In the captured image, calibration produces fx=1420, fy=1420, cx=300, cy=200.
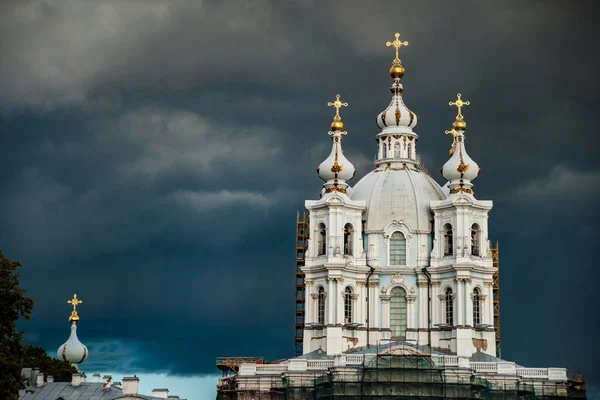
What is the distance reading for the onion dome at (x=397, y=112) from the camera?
97125mm

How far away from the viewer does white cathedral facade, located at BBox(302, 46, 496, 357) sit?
89062mm

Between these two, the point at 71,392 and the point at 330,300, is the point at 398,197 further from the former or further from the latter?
the point at 71,392

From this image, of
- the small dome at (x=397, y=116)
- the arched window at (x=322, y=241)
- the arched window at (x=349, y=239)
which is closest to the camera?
the arched window at (x=322, y=241)

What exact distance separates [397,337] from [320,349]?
17.2 feet

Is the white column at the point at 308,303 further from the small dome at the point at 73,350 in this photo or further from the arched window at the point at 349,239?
the small dome at the point at 73,350

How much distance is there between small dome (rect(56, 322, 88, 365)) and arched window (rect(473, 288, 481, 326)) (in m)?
29.3

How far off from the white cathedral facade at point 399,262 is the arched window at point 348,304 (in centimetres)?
6

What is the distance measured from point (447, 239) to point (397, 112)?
10.8 m

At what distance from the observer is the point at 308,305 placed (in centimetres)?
9025

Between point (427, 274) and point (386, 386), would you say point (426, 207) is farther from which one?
point (386, 386)

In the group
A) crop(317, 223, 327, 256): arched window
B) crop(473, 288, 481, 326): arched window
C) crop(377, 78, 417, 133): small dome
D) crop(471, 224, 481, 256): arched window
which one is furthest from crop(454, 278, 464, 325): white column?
crop(377, 78, 417, 133): small dome

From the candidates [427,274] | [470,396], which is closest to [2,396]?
[470,396]

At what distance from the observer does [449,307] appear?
295ft

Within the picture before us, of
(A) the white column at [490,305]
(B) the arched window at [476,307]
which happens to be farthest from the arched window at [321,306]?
(A) the white column at [490,305]
